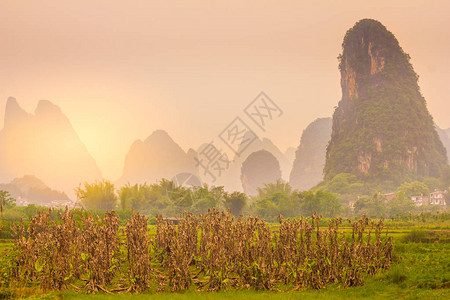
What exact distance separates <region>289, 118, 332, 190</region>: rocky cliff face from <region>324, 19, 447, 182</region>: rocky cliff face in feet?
188

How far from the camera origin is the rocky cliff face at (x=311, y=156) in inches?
6540

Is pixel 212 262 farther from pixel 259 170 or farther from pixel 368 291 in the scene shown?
pixel 259 170

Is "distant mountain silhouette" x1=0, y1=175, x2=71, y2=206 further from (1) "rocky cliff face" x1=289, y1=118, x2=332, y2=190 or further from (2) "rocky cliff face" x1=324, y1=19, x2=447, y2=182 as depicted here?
A: (2) "rocky cliff face" x1=324, y1=19, x2=447, y2=182

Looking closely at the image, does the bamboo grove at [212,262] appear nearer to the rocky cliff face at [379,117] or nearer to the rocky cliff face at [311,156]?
the rocky cliff face at [379,117]

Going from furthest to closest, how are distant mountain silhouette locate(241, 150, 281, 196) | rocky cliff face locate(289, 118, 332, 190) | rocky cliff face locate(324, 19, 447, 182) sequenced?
rocky cliff face locate(289, 118, 332, 190), distant mountain silhouette locate(241, 150, 281, 196), rocky cliff face locate(324, 19, 447, 182)

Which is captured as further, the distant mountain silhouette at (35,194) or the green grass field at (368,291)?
the distant mountain silhouette at (35,194)

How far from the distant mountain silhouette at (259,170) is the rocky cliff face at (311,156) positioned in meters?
22.0

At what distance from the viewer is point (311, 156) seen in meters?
171

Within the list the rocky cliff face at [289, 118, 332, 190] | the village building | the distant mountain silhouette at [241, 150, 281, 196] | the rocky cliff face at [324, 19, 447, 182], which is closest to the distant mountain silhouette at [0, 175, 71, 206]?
the distant mountain silhouette at [241, 150, 281, 196]

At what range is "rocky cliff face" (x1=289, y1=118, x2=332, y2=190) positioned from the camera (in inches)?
6540

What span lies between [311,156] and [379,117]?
246ft

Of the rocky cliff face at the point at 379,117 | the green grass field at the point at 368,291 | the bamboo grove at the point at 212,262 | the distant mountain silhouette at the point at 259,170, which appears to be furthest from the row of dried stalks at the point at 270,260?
the distant mountain silhouette at the point at 259,170

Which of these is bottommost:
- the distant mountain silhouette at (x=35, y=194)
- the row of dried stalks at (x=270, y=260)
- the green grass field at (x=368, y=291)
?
the green grass field at (x=368, y=291)

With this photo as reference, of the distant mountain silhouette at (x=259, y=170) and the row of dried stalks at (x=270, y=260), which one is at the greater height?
the distant mountain silhouette at (x=259, y=170)
